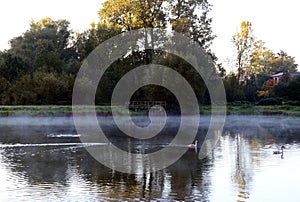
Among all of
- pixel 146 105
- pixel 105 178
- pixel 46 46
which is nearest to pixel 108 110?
pixel 146 105

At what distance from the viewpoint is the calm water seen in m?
15.0

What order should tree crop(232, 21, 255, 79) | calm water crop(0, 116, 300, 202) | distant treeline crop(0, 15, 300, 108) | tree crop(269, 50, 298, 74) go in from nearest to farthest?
calm water crop(0, 116, 300, 202) → distant treeline crop(0, 15, 300, 108) → tree crop(232, 21, 255, 79) → tree crop(269, 50, 298, 74)

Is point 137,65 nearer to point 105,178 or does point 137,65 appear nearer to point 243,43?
point 243,43

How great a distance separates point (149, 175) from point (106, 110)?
27.8 metres

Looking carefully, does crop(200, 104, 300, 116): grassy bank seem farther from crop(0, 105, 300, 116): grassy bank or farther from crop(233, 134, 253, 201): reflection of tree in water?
crop(233, 134, 253, 201): reflection of tree in water

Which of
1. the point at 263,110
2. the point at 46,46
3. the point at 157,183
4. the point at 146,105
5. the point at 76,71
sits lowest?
the point at 157,183

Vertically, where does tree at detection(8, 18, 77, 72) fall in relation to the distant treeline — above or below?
above

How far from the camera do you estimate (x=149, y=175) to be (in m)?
18.4

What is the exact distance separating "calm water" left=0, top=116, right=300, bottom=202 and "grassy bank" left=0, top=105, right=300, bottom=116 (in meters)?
13.7

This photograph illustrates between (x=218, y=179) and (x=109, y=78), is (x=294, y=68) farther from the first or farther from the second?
(x=218, y=179)

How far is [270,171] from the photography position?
1930cm

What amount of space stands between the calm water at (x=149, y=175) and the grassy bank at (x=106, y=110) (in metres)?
13.7

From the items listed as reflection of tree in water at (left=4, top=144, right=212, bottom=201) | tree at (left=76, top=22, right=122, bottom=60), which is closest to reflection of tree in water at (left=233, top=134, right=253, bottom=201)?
reflection of tree in water at (left=4, top=144, right=212, bottom=201)

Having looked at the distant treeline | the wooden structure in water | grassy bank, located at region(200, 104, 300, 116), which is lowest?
grassy bank, located at region(200, 104, 300, 116)
